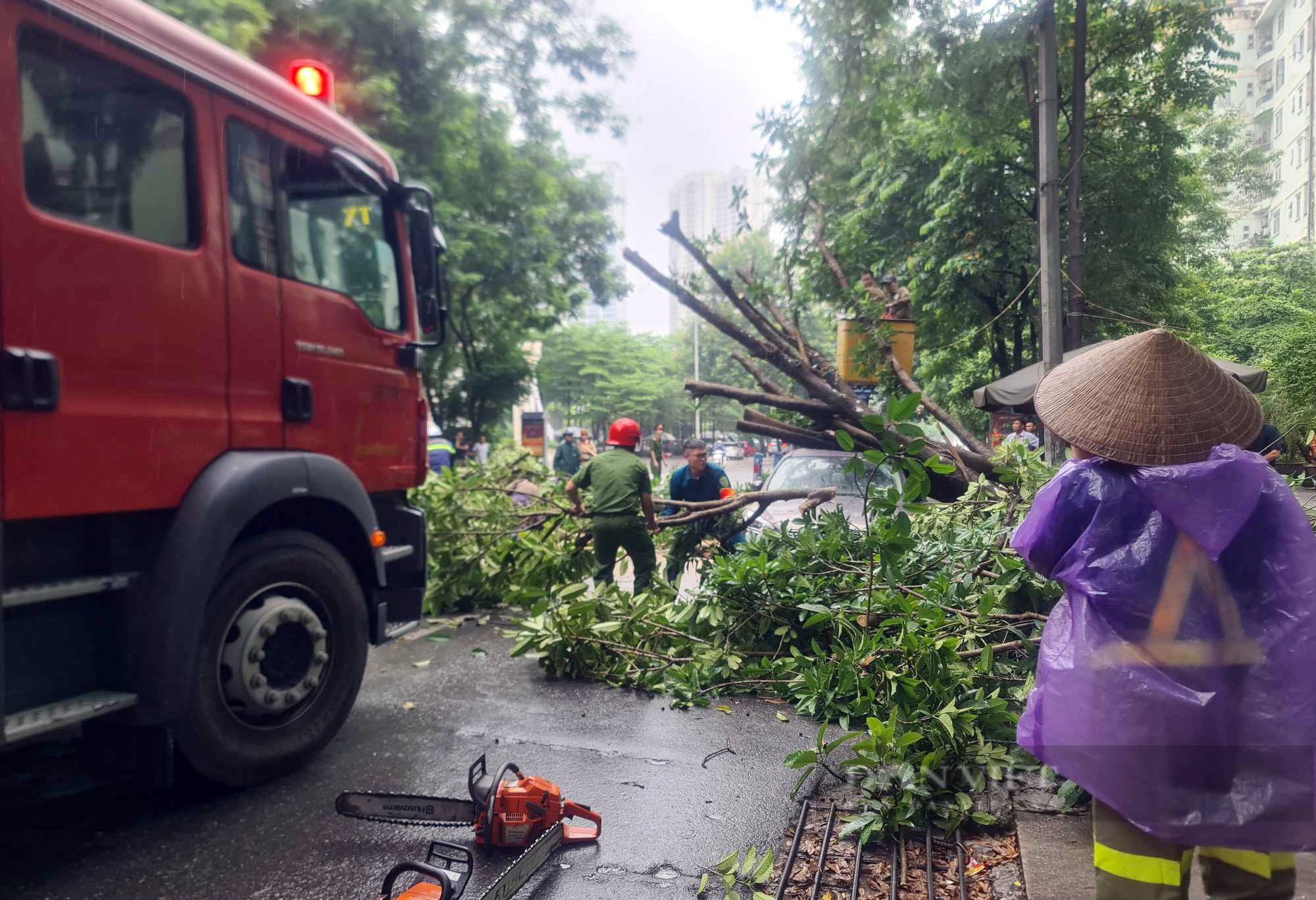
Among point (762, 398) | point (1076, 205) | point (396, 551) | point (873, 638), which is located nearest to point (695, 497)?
point (762, 398)

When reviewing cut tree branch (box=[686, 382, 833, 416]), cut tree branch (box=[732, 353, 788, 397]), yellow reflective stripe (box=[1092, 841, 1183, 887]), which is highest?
Answer: cut tree branch (box=[732, 353, 788, 397])

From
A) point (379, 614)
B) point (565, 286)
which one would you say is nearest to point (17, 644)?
point (379, 614)

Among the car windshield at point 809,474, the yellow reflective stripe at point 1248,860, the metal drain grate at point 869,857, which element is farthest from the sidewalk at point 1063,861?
the car windshield at point 809,474

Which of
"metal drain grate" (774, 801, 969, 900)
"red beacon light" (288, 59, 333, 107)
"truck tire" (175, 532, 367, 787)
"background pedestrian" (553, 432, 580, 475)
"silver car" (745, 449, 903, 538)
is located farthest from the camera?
"background pedestrian" (553, 432, 580, 475)

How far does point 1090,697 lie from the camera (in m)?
1.93

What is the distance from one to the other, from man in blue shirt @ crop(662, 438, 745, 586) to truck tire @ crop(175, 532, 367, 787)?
10.7 ft

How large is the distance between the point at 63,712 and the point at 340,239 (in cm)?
252

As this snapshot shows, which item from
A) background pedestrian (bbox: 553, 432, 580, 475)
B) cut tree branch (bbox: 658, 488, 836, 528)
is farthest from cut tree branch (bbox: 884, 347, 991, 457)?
background pedestrian (bbox: 553, 432, 580, 475)

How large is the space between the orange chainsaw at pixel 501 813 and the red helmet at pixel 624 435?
3.76 m

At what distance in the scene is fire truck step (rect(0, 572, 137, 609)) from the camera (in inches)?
111

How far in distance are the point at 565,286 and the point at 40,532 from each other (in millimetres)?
16471

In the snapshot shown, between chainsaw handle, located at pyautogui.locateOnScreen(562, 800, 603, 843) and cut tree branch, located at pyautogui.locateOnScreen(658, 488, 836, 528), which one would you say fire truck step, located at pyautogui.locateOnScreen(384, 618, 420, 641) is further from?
cut tree branch, located at pyautogui.locateOnScreen(658, 488, 836, 528)

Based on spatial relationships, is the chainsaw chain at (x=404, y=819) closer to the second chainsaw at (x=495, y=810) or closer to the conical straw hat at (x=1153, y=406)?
the second chainsaw at (x=495, y=810)

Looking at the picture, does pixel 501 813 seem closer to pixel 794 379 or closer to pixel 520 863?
pixel 520 863
